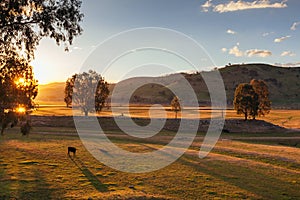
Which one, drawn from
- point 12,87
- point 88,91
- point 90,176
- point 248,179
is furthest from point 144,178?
point 88,91

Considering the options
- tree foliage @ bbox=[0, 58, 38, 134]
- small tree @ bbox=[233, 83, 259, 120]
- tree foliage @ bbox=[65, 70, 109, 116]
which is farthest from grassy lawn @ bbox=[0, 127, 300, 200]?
tree foliage @ bbox=[65, 70, 109, 116]

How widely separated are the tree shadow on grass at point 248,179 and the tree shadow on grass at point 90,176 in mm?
11160

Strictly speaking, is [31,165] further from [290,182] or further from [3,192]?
[290,182]

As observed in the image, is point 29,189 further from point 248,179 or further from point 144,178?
point 248,179

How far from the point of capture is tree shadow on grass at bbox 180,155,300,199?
23962mm

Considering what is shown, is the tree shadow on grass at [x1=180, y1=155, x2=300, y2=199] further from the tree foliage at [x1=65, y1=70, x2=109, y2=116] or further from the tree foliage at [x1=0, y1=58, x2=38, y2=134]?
the tree foliage at [x1=65, y1=70, x2=109, y2=116]

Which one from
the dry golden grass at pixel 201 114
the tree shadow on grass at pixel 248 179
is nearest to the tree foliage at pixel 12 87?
the tree shadow on grass at pixel 248 179

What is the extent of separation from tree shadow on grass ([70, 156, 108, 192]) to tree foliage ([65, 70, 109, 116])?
61.0 metres

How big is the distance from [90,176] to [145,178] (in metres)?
5.11

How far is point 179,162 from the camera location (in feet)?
113

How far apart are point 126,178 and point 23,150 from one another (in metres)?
18.5

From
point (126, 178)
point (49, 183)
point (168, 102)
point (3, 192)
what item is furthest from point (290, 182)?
point (168, 102)

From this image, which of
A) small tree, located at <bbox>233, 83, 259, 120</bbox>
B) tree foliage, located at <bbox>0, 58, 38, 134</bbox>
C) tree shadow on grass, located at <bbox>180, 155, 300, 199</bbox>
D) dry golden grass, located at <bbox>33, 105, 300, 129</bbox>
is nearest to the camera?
tree shadow on grass, located at <bbox>180, 155, 300, 199</bbox>

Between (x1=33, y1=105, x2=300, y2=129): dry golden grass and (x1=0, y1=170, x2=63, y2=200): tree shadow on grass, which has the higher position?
(x1=33, y1=105, x2=300, y2=129): dry golden grass
